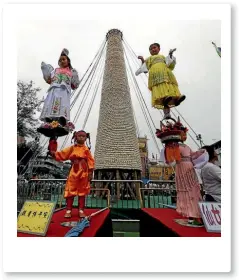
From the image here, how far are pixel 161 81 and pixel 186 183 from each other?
661mm

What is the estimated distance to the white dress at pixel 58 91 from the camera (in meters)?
1.45

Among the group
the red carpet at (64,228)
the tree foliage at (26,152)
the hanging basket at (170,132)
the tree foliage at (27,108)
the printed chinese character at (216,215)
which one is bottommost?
the red carpet at (64,228)

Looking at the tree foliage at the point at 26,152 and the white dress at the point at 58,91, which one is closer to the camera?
the white dress at the point at 58,91

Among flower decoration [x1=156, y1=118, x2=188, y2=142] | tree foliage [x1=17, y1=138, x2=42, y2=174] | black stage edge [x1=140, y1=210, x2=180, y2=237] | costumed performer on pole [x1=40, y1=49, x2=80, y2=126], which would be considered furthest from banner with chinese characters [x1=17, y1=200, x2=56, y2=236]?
flower decoration [x1=156, y1=118, x2=188, y2=142]

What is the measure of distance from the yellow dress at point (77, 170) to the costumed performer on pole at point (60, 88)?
0.62 feet

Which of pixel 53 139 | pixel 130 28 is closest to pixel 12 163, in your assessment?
pixel 53 139

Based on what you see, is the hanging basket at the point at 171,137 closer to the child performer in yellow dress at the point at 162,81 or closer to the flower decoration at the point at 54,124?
the child performer in yellow dress at the point at 162,81

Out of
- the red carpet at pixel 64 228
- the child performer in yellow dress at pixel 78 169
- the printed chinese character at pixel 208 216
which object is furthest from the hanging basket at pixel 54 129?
the printed chinese character at pixel 208 216

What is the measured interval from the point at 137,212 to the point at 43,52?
1.67 meters

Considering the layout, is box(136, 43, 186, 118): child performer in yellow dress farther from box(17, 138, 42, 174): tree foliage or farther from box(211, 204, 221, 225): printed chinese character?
box(17, 138, 42, 174): tree foliage
